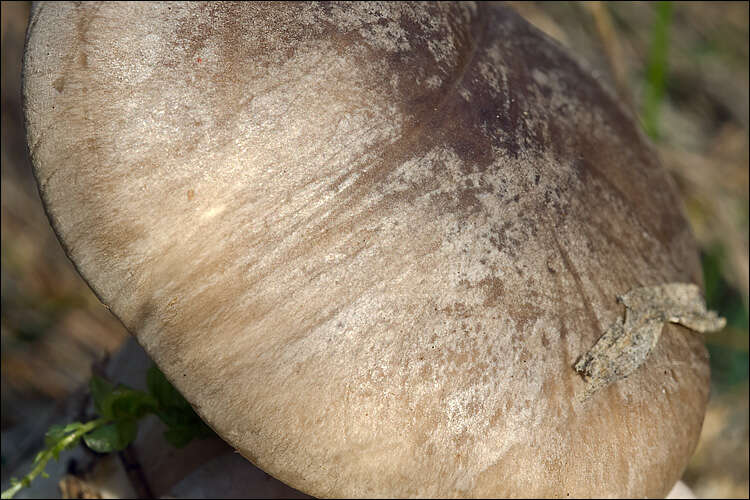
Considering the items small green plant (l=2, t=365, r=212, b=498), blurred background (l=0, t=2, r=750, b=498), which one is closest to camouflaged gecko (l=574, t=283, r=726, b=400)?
small green plant (l=2, t=365, r=212, b=498)

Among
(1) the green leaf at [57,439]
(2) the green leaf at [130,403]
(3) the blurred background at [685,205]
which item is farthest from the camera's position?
(3) the blurred background at [685,205]

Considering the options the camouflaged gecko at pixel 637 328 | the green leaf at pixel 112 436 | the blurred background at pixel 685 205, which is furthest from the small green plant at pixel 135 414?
the camouflaged gecko at pixel 637 328

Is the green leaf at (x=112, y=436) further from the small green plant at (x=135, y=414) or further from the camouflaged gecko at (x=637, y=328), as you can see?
the camouflaged gecko at (x=637, y=328)

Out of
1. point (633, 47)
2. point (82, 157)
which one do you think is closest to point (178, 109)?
point (82, 157)

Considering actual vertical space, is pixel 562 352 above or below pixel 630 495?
above

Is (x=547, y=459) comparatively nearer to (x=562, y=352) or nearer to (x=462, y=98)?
(x=562, y=352)

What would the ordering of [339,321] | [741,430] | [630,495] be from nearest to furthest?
[339,321] < [630,495] < [741,430]
